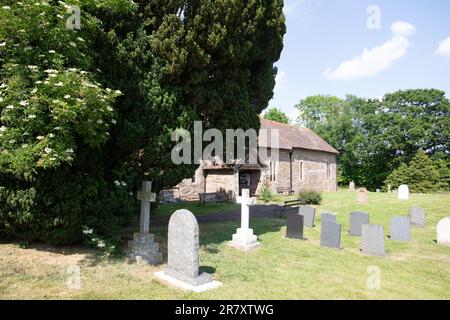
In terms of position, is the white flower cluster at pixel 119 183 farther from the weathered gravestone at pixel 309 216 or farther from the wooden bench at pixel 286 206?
the wooden bench at pixel 286 206

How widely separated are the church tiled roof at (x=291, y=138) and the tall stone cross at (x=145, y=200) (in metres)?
18.0

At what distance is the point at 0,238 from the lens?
26.2 feet

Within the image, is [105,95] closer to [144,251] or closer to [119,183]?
[119,183]

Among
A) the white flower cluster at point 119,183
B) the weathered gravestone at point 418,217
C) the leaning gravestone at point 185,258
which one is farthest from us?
the weathered gravestone at point 418,217

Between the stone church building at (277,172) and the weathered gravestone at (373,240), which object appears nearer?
the weathered gravestone at (373,240)

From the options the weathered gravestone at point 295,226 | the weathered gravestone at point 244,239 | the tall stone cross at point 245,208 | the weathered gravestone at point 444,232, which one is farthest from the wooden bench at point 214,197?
the weathered gravestone at point 444,232

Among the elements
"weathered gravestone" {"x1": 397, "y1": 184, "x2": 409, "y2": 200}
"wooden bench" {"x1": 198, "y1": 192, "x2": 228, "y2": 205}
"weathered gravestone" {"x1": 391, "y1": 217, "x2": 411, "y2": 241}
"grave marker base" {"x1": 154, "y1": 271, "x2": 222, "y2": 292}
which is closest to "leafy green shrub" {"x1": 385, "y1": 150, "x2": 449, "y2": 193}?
"weathered gravestone" {"x1": 397, "y1": 184, "x2": 409, "y2": 200}

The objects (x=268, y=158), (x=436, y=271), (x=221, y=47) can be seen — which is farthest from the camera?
(x=268, y=158)

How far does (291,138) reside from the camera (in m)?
30.4

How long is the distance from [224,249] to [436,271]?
5.44m

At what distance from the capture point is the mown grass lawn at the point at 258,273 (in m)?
5.70

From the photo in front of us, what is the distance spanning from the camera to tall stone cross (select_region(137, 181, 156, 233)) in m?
7.93
